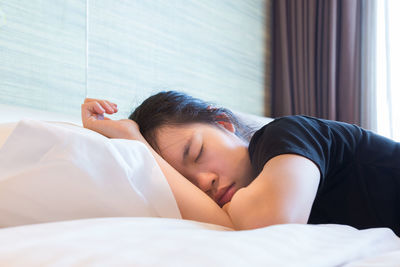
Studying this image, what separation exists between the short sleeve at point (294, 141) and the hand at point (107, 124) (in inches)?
12.1

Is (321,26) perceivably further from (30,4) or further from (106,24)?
(30,4)

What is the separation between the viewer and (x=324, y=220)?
38.7 inches

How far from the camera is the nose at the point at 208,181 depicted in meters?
0.98

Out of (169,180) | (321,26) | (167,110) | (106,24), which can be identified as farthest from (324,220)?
(321,26)

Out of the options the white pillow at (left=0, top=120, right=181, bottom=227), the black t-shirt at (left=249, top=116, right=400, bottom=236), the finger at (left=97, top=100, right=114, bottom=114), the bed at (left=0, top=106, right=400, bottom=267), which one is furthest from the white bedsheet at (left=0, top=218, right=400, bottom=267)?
the finger at (left=97, top=100, right=114, bottom=114)

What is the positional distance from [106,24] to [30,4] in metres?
0.39

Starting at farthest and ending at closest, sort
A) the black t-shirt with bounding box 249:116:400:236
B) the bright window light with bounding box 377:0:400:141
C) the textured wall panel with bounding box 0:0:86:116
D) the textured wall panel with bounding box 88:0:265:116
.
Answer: the bright window light with bounding box 377:0:400:141, the textured wall panel with bounding box 88:0:265:116, the textured wall panel with bounding box 0:0:86:116, the black t-shirt with bounding box 249:116:400:236

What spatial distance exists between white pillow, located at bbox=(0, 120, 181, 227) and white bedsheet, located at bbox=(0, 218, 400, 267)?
14 centimetres

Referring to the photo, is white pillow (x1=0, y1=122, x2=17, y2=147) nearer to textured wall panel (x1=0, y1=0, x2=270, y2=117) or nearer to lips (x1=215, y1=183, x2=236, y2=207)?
lips (x1=215, y1=183, x2=236, y2=207)

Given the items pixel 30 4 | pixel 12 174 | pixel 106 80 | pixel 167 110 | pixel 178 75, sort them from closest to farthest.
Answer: pixel 12 174, pixel 167 110, pixel 30 4, pixel 106 80, pixel 178 75

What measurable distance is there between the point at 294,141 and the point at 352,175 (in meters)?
0.23

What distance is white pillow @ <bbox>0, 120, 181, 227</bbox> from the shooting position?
0.64 meters

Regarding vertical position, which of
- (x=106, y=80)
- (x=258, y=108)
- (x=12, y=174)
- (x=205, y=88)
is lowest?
(x=258, y=108)

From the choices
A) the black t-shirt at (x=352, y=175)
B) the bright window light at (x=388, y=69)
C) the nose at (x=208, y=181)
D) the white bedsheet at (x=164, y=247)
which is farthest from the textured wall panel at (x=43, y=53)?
the bright window light at (x=388, y=69)
